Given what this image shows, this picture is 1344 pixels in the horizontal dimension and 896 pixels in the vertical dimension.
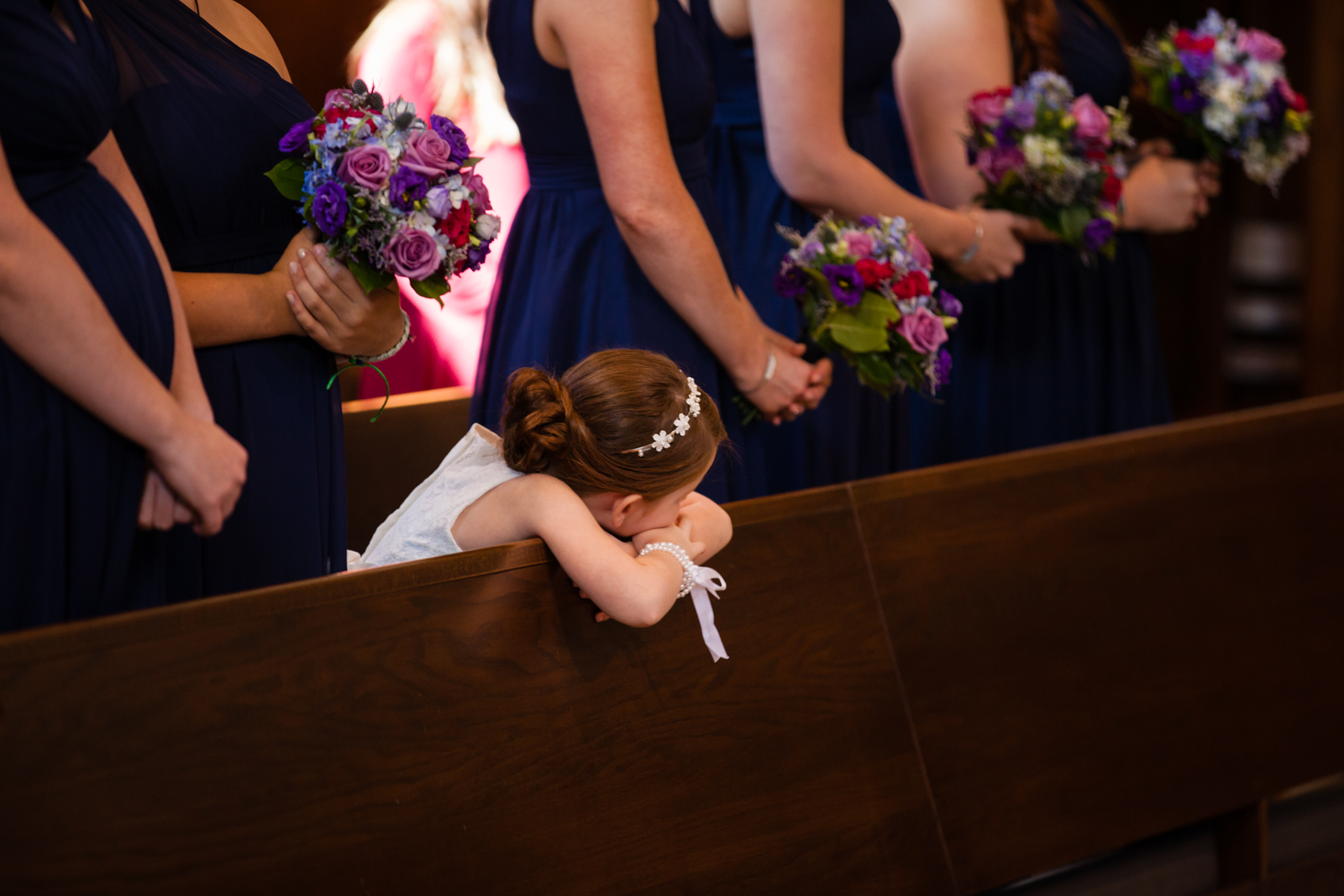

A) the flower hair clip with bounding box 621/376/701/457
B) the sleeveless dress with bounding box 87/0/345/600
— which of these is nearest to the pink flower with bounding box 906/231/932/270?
the flower hair clip with bounding box 621/376/701/457

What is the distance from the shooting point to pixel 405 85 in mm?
3086

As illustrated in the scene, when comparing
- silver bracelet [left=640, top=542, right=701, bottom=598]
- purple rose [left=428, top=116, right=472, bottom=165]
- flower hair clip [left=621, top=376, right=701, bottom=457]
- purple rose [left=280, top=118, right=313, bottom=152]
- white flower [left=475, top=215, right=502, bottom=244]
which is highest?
purple rose [left=280, top=118, right=313, bottom=152]

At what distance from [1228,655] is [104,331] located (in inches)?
79.8

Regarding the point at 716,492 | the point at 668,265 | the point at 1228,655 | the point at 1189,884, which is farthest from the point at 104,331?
the point at 1189,884

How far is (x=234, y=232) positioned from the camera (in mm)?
1817

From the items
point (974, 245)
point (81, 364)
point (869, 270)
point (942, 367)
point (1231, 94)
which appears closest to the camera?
point (81, 364)

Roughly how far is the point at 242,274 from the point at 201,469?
37 centimetres

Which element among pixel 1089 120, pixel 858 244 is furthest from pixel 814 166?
pixel 1089 120

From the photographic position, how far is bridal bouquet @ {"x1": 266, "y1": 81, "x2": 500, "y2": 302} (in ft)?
5.53

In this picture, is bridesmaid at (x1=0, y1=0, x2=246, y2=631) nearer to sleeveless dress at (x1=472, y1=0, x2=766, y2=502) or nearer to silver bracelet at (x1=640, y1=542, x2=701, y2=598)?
silver bracelet at (x1=640, y1=542, x2=701, y2=598)

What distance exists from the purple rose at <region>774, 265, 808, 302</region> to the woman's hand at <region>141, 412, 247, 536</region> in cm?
116

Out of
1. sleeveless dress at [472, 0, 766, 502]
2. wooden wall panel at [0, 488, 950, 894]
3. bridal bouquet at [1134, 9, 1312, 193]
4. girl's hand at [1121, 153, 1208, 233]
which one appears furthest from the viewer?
girl's hand at [1121, 153, 1208, 233]

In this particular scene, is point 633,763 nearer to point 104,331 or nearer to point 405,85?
point 104,331

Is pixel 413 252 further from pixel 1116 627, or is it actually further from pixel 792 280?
pixel 1116 627
